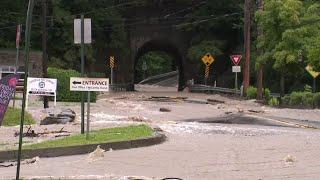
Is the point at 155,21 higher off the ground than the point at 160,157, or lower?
higher

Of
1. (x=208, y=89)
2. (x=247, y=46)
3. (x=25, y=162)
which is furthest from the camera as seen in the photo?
(x=208, y=89)

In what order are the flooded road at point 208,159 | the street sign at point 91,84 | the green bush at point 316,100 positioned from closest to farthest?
the flooded road at point 208,159, the street sign at point 91,84, the green bush at point 316,100

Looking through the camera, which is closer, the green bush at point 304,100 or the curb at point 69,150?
the curb at point 69,150

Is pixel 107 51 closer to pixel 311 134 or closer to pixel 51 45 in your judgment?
pixel 51 45

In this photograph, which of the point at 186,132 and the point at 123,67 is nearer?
the point at 186,132

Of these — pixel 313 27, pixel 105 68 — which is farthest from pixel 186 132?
pixel 105 68

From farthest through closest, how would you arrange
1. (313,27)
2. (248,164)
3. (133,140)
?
(313,27)
(133,140)
(248,164)

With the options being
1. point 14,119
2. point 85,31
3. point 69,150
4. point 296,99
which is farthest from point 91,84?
point 296,99

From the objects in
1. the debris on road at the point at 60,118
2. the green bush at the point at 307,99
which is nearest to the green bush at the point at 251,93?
the green bush at the point at 307,99

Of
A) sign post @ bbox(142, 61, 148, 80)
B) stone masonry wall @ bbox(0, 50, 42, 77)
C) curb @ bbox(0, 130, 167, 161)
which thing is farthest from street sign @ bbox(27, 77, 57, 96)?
sign post @ bbox(142, 61, 148, 80)

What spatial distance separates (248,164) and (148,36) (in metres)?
55.9

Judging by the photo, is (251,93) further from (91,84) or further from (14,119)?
(91,84)

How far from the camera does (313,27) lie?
4103 centimetres

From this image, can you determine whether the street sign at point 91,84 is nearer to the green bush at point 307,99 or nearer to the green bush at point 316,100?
the green bush at point 316,100
